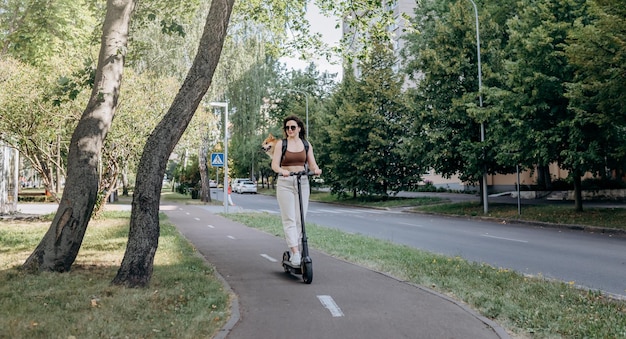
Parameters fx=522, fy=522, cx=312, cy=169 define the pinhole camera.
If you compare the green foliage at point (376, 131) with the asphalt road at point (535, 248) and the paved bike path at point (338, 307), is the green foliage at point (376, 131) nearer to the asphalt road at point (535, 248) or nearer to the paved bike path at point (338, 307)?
the asphalt road at point (535, 248)

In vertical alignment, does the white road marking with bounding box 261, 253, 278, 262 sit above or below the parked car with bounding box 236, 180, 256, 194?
below

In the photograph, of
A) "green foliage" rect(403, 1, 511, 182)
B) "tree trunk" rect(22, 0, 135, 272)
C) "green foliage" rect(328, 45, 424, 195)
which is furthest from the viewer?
"green foliage" rect(328, 45, 424, 195)

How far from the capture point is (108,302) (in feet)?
17.9

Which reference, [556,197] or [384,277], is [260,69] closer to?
[556,197]

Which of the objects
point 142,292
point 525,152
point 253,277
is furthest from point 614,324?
point 525,152

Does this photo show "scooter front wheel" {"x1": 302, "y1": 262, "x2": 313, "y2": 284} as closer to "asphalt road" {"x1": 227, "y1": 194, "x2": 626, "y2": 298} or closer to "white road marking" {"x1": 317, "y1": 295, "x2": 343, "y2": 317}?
"white road marking" {"x1": 317, "y1": 295, "x2": 343, "y2": 317}

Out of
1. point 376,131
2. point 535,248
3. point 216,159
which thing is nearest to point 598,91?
point 535,248

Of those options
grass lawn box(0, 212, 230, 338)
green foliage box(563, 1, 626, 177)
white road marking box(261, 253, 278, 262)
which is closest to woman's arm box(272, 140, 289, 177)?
grass lawn box(0, 212, 230, 338)

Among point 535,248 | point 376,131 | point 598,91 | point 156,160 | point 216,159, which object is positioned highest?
point 376,131

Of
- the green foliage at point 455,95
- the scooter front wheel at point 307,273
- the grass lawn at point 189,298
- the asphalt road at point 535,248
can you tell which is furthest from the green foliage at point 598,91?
the scooter front wheel at point 307,273

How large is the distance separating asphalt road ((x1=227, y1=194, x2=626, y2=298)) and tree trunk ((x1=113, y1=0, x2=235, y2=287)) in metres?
5.69

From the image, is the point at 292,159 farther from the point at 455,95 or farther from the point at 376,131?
the point at 376,131

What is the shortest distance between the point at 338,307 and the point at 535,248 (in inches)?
318

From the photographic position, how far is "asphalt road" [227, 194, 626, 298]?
8.49m
